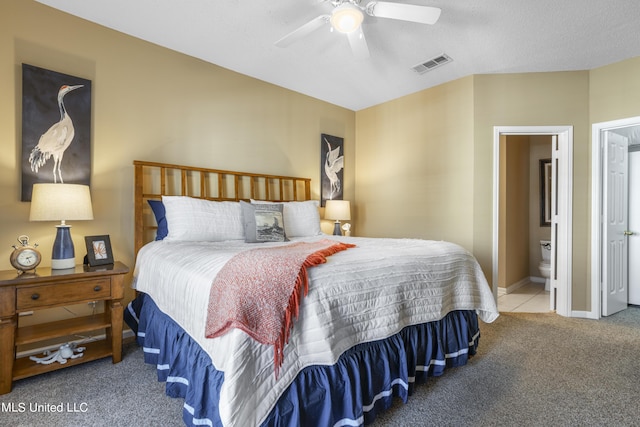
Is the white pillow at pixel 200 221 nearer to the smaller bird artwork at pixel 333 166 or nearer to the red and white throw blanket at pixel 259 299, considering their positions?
the red and white throw blanket at pixel 259 299

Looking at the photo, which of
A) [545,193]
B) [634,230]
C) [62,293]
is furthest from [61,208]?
[545,193]

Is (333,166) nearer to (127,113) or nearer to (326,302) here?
(127,113)

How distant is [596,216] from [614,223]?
44 centimetres

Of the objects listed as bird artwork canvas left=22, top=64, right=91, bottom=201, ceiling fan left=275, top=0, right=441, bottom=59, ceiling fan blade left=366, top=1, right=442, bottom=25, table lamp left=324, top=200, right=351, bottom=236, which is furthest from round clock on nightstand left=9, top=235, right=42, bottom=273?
table lamp left=324, top=200, right=351, bottom=236

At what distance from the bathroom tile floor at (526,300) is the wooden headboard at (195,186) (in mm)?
2770

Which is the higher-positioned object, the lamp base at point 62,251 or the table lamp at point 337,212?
the table lamp at point 337,212

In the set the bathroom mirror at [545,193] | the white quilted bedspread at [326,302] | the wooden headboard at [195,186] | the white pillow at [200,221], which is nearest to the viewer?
the white quilted bedspread at [326,302]

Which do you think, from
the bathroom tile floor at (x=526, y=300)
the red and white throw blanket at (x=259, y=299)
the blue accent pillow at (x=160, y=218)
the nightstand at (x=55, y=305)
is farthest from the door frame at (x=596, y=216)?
the nightstand at (x=55, y=305)

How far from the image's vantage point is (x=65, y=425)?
157 cm

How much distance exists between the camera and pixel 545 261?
475cm

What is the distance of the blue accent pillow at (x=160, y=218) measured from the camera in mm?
2617

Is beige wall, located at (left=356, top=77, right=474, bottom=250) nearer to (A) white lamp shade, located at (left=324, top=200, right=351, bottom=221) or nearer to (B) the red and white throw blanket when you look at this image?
(A) white lamp shade, located at (left=324, top=200, right=351, bottom=221)

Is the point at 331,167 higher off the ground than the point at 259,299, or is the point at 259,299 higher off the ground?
the point at 331,167

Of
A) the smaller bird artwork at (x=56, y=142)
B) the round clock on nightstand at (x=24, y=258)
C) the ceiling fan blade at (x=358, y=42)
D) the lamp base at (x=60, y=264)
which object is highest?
the ceiling fan blade at (x=358, y=42)
